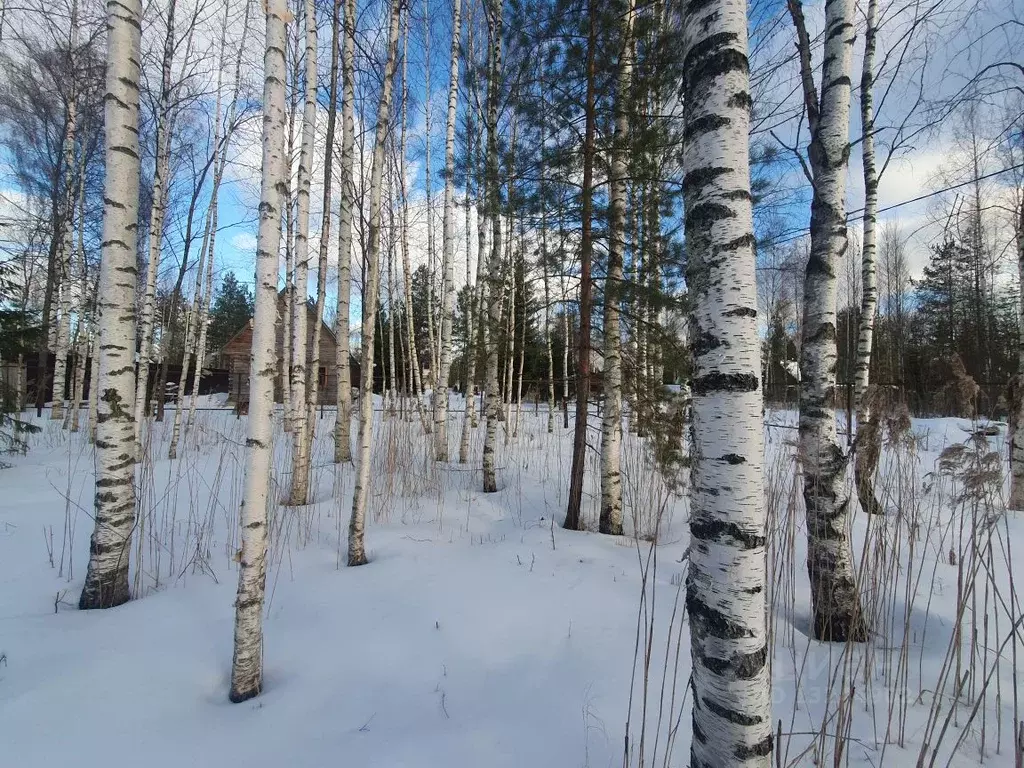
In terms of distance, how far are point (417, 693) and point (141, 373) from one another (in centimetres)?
779

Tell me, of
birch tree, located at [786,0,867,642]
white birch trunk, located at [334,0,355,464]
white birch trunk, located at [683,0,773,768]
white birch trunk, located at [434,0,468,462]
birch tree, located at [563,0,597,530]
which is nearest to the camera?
white birch trunk, located at [683,0,773,768]

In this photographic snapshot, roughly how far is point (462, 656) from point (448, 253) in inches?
221

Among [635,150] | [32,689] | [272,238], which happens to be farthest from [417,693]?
[635,150]

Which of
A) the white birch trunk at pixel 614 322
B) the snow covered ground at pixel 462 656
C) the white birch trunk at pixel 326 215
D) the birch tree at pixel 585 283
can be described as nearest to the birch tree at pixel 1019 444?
the snow covered ground at pixel 462 656

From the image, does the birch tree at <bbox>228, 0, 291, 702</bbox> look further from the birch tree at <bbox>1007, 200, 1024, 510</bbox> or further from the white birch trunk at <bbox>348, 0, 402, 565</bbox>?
the birch tree at <bbox>1007, 200, 1024, 510</bbox>

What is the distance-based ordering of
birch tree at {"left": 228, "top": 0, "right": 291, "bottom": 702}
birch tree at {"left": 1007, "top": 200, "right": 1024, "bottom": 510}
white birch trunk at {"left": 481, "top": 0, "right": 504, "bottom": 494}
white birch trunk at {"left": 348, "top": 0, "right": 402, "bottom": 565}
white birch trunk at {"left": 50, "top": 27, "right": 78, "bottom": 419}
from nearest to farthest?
birch tree at {"left": 228, "top": 0, "right": 291, "bottom": 702} < white birch trunk at {"left": 348, "top": 0, "right": 402, "bottom": 565} < white birch trunk at {"left": 481, "top": 0, "right": 504, "bottom": 494} < birch tree at {"left": 1007, "top": 200, "right": 1024, "bottom": 510} < white birch trunk at {"left": 50, "top": 27, "right": 78, "bottom": 419}

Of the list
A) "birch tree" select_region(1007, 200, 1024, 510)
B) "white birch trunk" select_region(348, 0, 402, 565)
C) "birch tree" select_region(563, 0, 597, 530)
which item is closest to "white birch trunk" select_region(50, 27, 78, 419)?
"white birch trunk" select_region(348, 0, 402, 565)

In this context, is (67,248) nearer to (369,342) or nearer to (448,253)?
(448,253)

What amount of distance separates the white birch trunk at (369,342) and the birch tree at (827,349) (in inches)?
110

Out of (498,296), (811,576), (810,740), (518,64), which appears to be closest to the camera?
(810,740)

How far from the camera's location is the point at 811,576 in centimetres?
267

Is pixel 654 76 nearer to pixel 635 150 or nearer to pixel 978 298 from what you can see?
pixel 635 150

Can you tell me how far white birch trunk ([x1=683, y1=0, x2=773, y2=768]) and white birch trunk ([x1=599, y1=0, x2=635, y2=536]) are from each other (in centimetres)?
301

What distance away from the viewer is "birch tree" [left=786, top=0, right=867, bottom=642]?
2531mm
